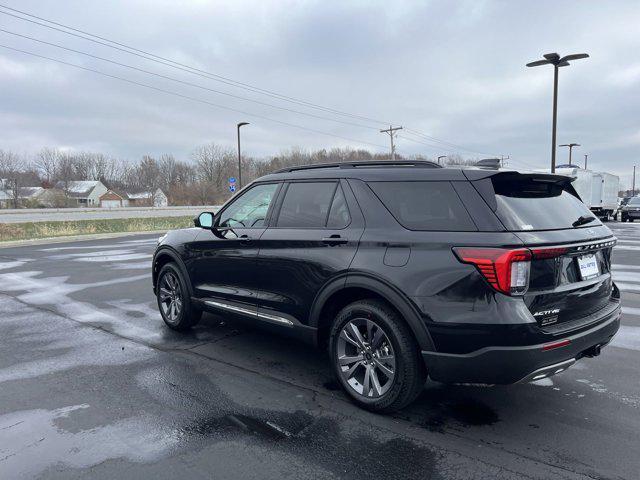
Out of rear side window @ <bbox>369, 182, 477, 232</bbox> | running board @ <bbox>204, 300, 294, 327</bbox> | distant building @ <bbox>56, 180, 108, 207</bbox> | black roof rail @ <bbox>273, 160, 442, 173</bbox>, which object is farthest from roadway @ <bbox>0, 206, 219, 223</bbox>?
distant building @ <bbox>56, 180, 108, 207</bbox>

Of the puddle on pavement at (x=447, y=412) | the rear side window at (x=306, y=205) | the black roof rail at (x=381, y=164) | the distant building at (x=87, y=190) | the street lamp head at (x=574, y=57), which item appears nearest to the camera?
the puddle on pavement at (x=447, y=412)

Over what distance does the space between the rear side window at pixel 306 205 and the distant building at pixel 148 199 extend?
83.8m

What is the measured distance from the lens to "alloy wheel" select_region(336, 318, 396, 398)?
3363mm

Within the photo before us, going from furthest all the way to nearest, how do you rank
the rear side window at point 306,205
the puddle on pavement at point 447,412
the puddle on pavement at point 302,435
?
the rear side window at point 306,205, the puddle on pavement at point 447,412, the puddle on pavement at point 302,435

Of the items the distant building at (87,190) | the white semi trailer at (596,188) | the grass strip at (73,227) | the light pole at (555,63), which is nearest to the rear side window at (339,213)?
the light pole at (555,63)

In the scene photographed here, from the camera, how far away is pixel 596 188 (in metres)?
28.7

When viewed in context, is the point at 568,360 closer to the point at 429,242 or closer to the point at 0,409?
the point at 429,242

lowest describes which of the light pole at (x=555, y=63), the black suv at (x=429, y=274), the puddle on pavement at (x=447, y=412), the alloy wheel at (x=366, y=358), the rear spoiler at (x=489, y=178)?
the puddle on pavement at (x=447, y=412)

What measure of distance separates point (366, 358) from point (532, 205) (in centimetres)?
164

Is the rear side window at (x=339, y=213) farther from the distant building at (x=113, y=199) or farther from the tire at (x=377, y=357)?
the distant building at (x=113, y=199)

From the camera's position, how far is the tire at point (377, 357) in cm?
321

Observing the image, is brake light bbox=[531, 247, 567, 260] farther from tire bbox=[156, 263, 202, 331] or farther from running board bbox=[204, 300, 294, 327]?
tire bbox=[156, 263, 202, 331]

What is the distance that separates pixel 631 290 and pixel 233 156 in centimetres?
8353

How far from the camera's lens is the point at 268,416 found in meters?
3.44
